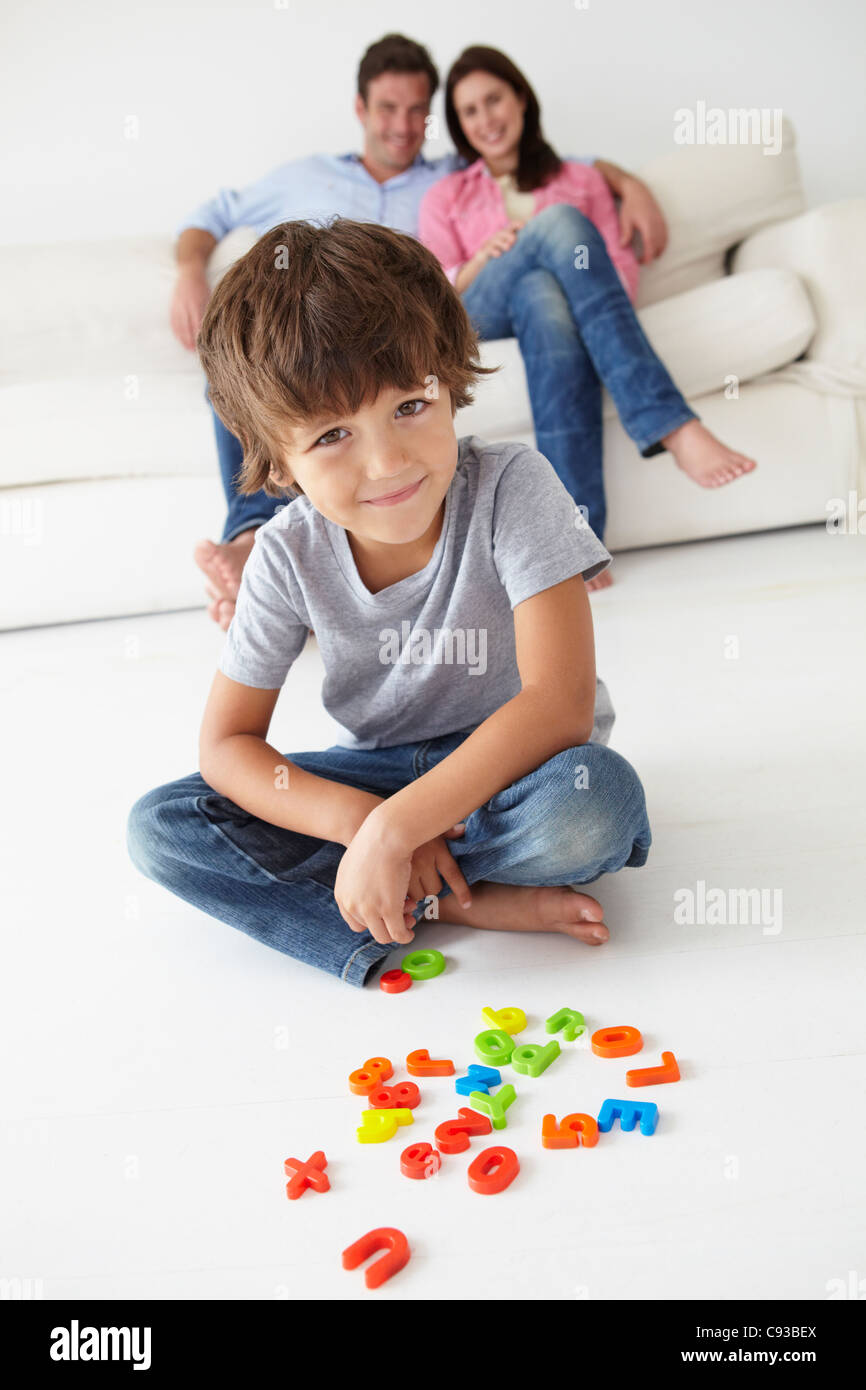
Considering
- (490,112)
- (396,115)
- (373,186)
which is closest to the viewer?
(490,112)

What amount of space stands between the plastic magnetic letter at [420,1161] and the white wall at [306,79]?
2.79 metres

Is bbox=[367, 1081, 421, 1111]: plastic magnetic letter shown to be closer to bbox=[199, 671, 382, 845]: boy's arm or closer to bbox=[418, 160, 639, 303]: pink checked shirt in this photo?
bbox=[199, 671, 382, 845]: boy's arm

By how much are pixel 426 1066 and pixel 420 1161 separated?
0.10 metres

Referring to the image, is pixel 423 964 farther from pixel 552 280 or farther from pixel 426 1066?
A: pixel 552 280

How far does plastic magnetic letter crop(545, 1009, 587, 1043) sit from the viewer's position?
84 cm

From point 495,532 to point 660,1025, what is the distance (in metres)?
0.43

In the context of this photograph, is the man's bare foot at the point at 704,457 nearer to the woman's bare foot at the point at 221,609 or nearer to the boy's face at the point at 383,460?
the woman's bare foot at the point at 221,609

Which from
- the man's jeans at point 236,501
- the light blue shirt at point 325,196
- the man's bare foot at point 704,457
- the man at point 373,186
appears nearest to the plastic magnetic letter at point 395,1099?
the man's jeans at point 236,501

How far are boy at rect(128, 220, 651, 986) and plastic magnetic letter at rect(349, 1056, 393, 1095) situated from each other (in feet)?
0.38

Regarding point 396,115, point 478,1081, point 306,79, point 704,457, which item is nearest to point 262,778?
point 478,1081

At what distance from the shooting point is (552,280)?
2.17m

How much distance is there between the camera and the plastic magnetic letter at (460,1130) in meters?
0.75

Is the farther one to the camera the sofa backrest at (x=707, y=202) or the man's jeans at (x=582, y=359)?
the sofa backrest at (x=707, y=202)

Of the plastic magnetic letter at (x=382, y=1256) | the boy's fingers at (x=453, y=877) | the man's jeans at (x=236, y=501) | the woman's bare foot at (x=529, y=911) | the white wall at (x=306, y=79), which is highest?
the white wall at (x=306, y=79)
